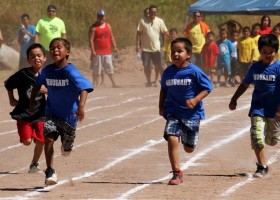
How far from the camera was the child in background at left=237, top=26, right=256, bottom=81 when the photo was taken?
1043 inches

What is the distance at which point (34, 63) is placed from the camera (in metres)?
12.0

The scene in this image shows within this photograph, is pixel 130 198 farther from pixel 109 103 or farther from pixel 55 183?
pixel 109 103

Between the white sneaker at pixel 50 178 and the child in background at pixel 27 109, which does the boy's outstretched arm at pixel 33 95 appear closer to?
the child in background at pixel 27 109

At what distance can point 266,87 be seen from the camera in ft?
38.5

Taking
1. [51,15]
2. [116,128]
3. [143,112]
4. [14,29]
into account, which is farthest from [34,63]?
[14,29]

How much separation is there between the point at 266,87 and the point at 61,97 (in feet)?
7.51

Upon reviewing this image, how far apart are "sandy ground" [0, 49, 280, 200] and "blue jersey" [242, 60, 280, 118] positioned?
28.2 inches

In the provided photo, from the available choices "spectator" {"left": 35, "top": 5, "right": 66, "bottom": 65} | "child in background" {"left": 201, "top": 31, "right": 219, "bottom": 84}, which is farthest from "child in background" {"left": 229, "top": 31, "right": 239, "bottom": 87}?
"spectator" {"left": 35, "top": 5, "right": 66, "bottom": 65}

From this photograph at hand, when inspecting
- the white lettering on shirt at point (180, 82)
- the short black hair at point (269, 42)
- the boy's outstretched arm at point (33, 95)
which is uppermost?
the short black hair at point (269, 42)

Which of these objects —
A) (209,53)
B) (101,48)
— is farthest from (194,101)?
(209,53)

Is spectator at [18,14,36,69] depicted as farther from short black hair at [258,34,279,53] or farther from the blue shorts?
the blue shorts

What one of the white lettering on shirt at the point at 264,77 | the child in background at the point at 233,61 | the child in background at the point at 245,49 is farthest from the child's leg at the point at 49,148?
the child in background at the point at 233,61

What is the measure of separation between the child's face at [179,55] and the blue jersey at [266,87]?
3.03ft

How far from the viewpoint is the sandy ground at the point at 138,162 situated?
10.4 meters
